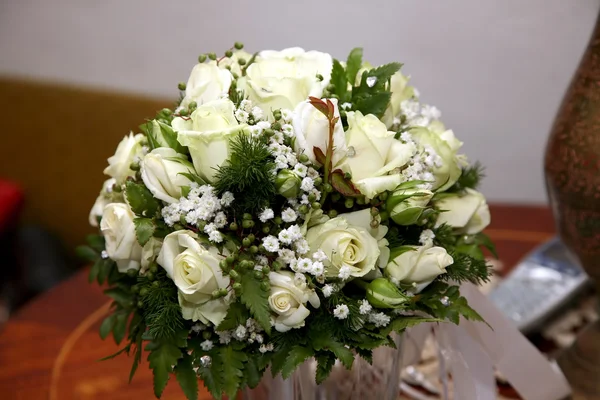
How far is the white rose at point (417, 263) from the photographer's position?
63cm

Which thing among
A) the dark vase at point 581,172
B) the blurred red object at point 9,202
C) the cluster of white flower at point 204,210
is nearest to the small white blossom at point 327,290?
the cluster of white flower at point 204,210

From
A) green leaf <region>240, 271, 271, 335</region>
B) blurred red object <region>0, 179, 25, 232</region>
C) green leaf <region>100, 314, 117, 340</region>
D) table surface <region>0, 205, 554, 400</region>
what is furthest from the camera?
blurred red object <region>0, 179, 25, 232</region>

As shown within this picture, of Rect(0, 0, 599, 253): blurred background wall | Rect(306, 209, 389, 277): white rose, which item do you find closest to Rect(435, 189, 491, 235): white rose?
Rect(306, 209, 389, 277): white rose

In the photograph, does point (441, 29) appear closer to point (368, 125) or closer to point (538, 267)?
point (538, 267)

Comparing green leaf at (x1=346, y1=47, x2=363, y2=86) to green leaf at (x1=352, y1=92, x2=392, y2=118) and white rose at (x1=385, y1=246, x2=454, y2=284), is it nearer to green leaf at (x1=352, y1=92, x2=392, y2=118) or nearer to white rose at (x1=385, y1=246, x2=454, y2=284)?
green leaf at (x1=352, y1=92, x2=392, y2=118)

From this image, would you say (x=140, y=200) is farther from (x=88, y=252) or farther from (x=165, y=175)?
(x=88, y=252)

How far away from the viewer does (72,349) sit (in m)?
1.08

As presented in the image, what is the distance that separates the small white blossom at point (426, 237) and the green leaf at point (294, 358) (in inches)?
6.6

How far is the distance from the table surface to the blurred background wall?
0.52m

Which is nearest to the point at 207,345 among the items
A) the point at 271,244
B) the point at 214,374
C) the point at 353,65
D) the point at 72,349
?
the point at 214,374

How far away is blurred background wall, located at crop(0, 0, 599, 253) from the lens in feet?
5.47

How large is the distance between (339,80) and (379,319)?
277 mm

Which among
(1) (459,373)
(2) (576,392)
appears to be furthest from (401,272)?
(2) (576,392)

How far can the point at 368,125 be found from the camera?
63 centimetres
